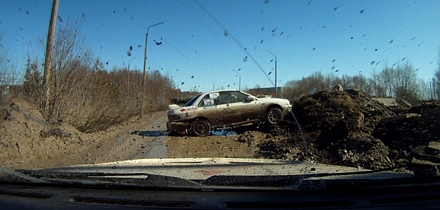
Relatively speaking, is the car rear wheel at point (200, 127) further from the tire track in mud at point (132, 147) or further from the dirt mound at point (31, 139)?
the dirt mound at point (31, 139)

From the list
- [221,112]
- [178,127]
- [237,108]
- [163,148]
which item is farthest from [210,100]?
[163,148]

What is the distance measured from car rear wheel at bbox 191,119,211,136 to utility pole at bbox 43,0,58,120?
178 inches

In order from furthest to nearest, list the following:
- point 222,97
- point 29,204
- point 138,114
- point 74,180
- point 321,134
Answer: point 138,114, point 222,97, point 321,134, point 74,180, point 29,204

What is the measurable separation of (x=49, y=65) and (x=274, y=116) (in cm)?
748

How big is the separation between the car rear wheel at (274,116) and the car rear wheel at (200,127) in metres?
2.17

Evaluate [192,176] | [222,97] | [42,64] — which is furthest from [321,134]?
[42,64]

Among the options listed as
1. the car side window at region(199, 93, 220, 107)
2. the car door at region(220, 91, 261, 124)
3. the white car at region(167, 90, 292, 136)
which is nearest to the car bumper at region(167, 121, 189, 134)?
the white car at region(167, 90, 292, 136)

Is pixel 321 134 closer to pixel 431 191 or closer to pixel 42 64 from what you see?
pixel 431 191

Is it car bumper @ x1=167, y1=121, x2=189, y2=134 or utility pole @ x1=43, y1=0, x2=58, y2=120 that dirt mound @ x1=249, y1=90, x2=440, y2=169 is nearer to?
car bumper @ x1=167, y1=121, x2=189, y2=134

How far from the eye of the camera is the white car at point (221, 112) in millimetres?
10969

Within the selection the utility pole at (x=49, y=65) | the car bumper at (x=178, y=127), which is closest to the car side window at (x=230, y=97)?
the car bumper at (x=178, y=127)

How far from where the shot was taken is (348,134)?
29.2 ft

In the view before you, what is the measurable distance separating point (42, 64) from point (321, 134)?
889 cm

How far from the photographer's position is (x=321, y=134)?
9.93 m
